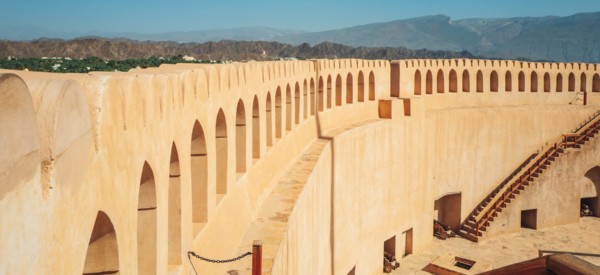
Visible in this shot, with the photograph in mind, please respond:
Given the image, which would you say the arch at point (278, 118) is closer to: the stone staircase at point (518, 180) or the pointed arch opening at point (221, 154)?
the pointed arch opening at point (221, 154)

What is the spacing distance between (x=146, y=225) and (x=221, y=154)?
8.45 ft

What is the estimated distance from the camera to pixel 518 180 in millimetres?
19719

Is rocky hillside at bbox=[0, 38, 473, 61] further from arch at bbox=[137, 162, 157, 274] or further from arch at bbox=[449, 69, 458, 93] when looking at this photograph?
arch at bbox=[137, 162, 157, 274]

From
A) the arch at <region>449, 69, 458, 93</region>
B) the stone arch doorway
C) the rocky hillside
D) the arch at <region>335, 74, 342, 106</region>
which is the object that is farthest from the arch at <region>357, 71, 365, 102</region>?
the rocky hillside

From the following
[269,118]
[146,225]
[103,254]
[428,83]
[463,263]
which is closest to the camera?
[103,254]

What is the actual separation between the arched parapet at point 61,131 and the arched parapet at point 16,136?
12 cm

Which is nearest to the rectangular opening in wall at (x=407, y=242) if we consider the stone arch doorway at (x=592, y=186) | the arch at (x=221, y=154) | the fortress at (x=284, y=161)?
the fortress at (x=284, y=161)

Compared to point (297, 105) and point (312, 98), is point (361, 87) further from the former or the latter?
point (297, 105)

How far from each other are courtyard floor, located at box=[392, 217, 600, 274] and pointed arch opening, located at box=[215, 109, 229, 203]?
1037 centimetres

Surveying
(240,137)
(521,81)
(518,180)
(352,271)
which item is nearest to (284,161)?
(240,137)

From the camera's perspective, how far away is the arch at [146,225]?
4.05 meters

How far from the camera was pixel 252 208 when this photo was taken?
7758mm

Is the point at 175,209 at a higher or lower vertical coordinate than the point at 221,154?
lower

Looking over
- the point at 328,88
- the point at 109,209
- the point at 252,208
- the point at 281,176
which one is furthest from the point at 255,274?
the point at 328,88
